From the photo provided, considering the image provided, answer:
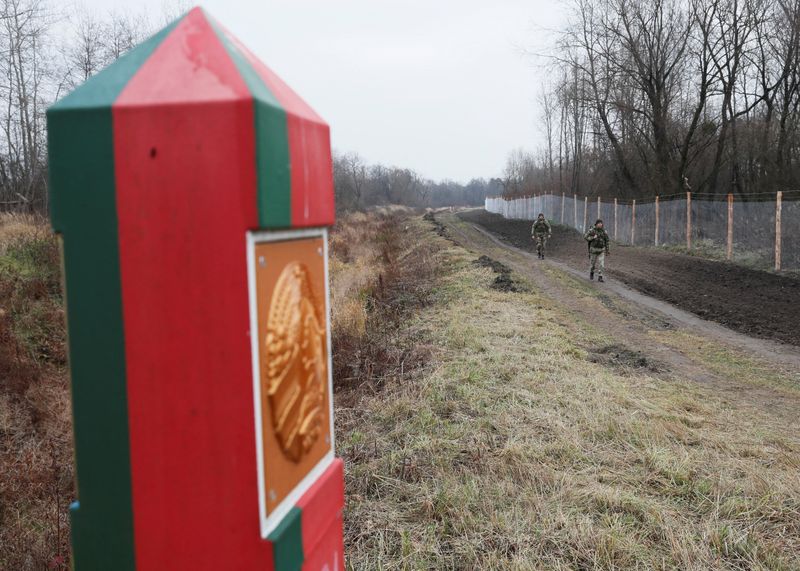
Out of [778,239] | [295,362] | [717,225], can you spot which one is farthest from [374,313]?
[717,225]

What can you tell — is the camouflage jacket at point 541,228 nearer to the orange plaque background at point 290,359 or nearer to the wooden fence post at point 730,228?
the wooden fence post at point 730,228

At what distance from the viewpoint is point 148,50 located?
1.05m

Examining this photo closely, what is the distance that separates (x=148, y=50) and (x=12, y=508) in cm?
499

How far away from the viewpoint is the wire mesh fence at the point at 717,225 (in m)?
15.1

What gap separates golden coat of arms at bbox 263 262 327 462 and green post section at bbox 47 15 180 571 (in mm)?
239

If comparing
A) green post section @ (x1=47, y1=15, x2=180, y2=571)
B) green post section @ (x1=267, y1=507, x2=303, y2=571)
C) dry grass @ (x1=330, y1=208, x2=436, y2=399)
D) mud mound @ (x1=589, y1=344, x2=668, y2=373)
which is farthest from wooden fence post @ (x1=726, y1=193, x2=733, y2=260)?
green post section @ (x1=47, y1=15, x2=180, y2=571)

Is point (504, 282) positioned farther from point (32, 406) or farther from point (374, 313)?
point (32, 406)

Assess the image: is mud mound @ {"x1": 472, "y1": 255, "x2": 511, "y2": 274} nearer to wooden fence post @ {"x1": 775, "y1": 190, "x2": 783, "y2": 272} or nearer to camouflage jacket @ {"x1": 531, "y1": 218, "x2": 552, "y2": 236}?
camouflage jacket @ {"x1": 531, "y1": 218, "x2": 552, "y2": 236}

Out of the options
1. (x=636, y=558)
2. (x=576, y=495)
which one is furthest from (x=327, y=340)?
(x=576, y=495)

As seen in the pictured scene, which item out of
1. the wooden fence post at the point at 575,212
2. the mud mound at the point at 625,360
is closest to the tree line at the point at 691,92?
→ the wooden fence post at the point at 575,212

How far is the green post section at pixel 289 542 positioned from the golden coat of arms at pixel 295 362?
10cm

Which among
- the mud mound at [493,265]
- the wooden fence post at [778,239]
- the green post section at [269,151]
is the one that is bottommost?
the mud mound at [493,265]

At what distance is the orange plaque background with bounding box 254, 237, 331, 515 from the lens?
1009mm

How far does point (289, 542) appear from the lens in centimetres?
106
